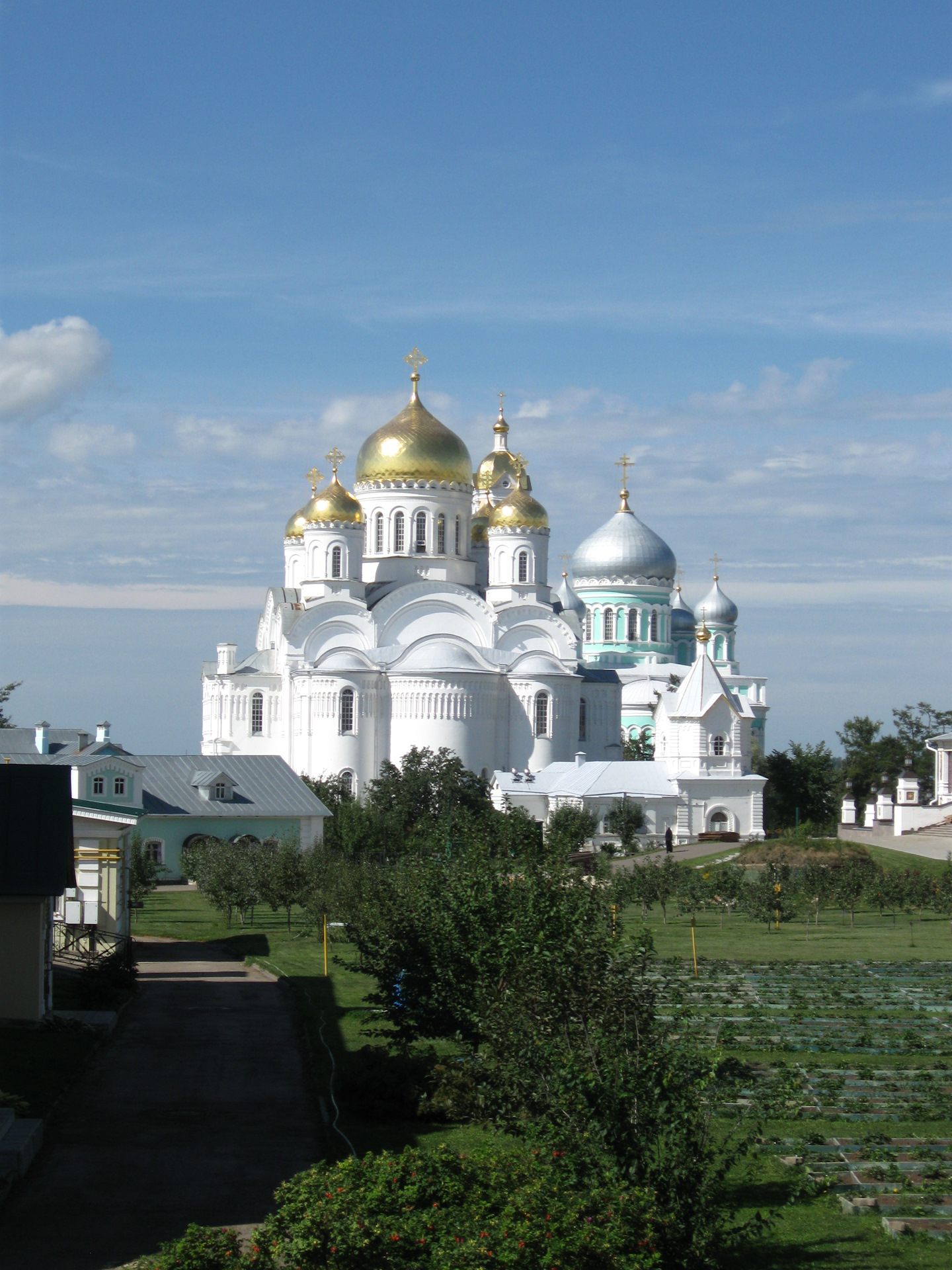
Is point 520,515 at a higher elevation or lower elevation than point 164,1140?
higher

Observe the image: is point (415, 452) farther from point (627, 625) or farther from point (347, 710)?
point (627, 625)

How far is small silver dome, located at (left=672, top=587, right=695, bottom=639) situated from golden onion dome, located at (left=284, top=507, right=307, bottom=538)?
75.0 feet

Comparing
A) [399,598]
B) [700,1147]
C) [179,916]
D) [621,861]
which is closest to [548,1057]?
[700,1147]

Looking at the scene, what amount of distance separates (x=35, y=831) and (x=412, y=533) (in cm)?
4004

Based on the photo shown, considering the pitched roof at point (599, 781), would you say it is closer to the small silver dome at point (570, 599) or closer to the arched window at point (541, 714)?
the arched window at point (541, 714)

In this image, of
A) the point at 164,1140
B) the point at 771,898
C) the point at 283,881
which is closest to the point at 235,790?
the point at 283,881

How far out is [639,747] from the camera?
6431 centimetres

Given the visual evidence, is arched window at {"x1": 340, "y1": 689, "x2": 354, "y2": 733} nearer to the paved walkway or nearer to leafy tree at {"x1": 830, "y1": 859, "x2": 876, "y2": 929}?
leafy tree at {"x1": 830, "y1": 859, "x2": 876, "y2": 929}

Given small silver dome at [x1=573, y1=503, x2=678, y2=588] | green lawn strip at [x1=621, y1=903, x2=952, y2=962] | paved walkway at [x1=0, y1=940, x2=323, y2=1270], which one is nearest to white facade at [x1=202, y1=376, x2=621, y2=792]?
small silver dome at [x1=573, y1=503, x2=678, y2=588]

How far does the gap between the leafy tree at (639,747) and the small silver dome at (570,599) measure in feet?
20.9

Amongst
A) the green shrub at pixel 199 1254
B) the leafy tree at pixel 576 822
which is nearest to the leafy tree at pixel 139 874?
the leafy tree at pixel 576 822

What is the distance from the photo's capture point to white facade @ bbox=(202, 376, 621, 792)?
169 feet

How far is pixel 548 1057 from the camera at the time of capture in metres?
9.94

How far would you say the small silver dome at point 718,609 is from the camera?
261 feet
